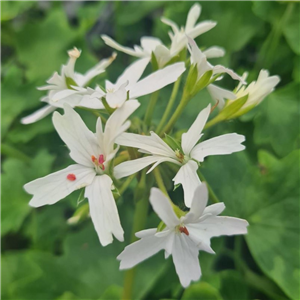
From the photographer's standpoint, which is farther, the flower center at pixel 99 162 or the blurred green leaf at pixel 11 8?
the blurred green leaf at pixel 11 8

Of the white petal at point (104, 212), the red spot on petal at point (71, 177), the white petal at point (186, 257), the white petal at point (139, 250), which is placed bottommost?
the white petal at point (186, 257)

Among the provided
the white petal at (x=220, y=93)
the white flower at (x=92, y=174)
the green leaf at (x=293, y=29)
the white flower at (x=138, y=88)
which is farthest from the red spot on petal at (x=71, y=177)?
the green leaf at (x=293, y=29)

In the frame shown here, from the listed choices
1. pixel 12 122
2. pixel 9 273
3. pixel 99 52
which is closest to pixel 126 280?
pixel 9 273

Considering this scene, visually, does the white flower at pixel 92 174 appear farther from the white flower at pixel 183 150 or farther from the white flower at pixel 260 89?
the white flower at pixel 260 89

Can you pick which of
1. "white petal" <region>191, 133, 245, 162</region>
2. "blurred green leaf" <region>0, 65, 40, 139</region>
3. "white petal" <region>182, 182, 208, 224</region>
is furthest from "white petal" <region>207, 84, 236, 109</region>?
"blurred green leaf" <region>0, 65, 40, 139</region>

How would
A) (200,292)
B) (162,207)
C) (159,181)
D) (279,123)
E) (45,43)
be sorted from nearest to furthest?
(162,207) → (159,181) → (200,292) → (279,123) → (45,43)

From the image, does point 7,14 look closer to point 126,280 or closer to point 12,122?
point 12,122

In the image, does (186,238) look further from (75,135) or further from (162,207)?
(75,135)

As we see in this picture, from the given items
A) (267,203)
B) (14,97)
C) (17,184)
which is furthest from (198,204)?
(14,97)
